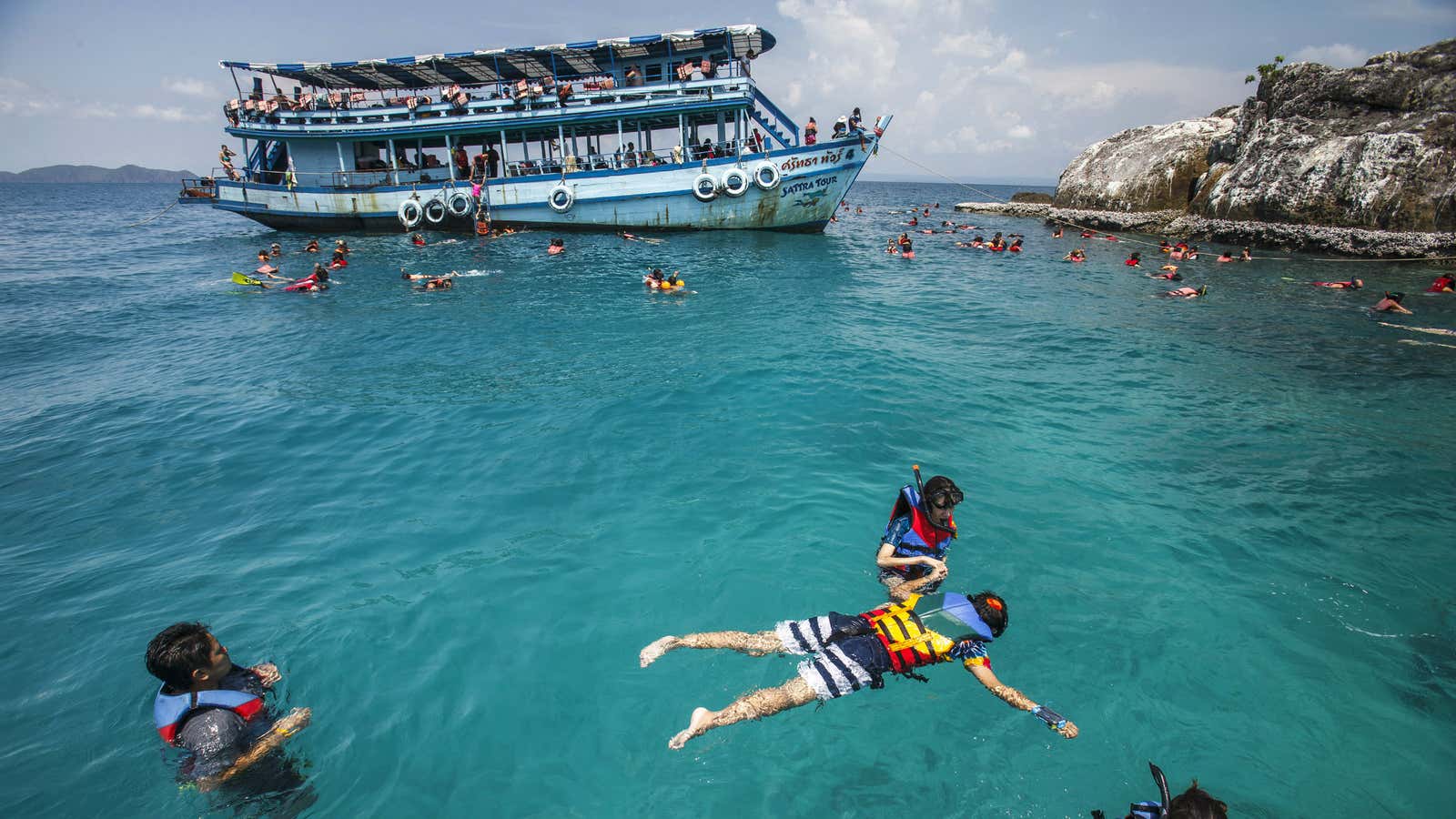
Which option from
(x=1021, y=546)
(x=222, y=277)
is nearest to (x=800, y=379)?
(x=1021, y=546)

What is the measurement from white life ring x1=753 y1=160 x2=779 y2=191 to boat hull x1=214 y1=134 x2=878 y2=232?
0.59 feet

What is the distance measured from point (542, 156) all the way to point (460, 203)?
533 cm

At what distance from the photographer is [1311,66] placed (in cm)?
3080

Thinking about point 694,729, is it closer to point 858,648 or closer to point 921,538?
point 858,648

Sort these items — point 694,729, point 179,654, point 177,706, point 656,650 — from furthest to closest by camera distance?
1. point 656,650
2. point 694,729
3. point 177,706
4. point 179,654

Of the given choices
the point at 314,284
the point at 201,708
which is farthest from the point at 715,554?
the point at 314,284

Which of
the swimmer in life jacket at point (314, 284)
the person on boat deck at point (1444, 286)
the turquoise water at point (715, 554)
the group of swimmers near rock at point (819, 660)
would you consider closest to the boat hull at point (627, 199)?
the swimmer in life jacket at point (314, 284)

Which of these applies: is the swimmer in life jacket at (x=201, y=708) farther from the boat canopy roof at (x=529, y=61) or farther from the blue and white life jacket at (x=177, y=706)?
the boat canopy roof at (x=529, y=61)

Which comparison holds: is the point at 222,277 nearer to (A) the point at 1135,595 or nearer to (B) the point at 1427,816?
(A) the point at 1135,595

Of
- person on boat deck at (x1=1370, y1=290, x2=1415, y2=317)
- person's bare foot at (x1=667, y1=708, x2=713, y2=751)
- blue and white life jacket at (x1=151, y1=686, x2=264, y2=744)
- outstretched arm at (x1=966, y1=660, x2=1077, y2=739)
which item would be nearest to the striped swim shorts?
outstretched arm at (x1=966, y1=660, x2=1077, y2=739)

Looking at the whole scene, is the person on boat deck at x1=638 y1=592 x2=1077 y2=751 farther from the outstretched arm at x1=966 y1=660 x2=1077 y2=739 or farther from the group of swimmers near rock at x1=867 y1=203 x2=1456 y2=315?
the group of swimmers near rock at x1=867 y1=203 x2=1456 y2=315

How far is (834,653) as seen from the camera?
475 centimetres

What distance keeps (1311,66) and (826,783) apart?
141 ft

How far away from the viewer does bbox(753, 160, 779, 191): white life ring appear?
2912 centimetres
